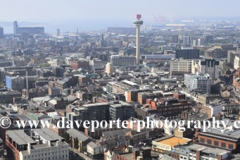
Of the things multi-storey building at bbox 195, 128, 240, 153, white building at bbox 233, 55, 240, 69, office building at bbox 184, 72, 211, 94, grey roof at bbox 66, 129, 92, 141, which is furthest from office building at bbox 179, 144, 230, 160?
white building at bbox 233, 55, 240, 69

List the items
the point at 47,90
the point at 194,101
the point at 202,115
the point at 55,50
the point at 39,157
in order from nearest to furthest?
the point at 39,157 → the point at 202,115 → the point at 194,101 → the point at 47,90 → the point at 55,50

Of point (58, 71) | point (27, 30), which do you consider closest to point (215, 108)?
point (58, 71)

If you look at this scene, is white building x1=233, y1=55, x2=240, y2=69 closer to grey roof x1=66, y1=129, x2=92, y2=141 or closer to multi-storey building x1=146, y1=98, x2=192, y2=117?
multi-storey building x1=146, y1=98, x2=192, y2=117

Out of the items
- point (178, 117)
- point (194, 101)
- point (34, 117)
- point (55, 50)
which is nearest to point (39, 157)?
point (34, 117)

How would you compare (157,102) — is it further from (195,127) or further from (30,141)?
(30,141)

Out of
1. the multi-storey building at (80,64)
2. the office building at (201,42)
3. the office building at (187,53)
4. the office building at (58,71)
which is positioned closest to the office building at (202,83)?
the office building at (58,71)

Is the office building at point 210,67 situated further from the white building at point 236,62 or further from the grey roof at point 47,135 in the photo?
the grey roof at point 47,135

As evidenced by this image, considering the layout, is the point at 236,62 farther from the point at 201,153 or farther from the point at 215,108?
the point at 201,153
